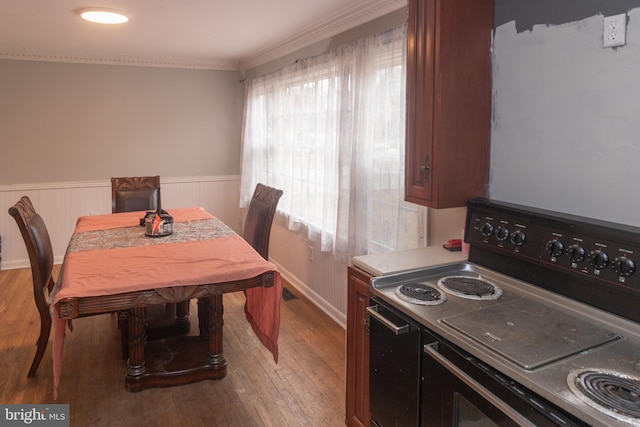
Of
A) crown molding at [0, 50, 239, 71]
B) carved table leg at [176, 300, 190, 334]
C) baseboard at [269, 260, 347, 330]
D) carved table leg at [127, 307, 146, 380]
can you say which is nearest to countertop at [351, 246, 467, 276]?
carved table leg at [127, 307, 146, 380]

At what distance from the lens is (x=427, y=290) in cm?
161

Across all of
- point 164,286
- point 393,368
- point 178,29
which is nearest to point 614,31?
point 393,368

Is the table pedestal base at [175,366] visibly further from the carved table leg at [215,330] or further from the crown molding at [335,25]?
the crown molding at [335,25]

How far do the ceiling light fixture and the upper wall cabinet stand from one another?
2.17 metres

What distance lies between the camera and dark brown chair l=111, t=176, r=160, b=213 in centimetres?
396

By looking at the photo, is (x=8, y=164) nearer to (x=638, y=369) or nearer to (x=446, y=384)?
(x=446, y=384)

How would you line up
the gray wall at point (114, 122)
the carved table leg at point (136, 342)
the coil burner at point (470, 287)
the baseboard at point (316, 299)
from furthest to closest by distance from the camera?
the gray wall at point (114, 122), the baseboard at point (316, 299), the carved table leg at point (136, 342), the coil burner at point (470, 287)

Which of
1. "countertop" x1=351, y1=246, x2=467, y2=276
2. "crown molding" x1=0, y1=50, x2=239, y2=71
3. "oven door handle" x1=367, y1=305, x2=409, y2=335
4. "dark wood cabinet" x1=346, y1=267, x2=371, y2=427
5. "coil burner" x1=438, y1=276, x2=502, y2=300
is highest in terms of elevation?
"crown molding" x1=0, y1=50, x2=239, y2=71

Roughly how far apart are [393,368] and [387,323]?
0.16 meters

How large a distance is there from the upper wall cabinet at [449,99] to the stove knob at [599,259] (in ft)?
1.94

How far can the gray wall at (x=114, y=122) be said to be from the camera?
4668 millimetres

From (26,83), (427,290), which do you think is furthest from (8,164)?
(427,290)

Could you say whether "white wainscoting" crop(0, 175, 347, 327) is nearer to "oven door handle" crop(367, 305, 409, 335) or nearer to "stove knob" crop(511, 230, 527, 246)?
"oven door handle" crop(367, 305, 409, 335)

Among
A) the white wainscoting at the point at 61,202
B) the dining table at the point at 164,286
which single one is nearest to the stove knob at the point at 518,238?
the dining table at the point at 164,286
